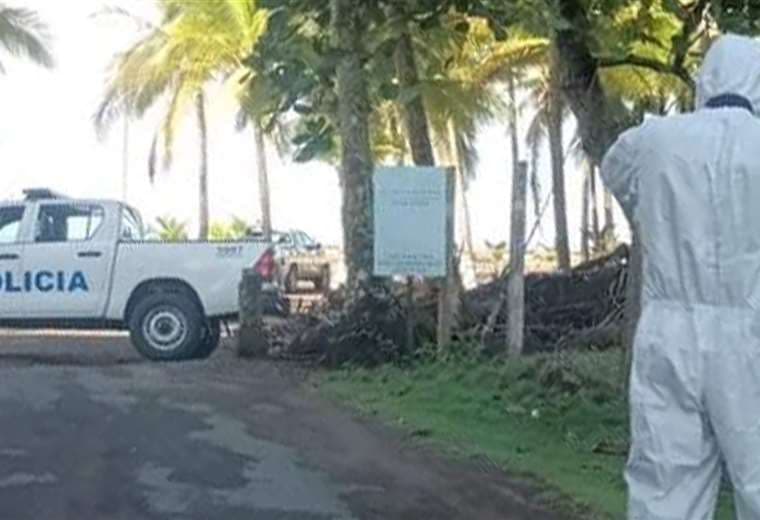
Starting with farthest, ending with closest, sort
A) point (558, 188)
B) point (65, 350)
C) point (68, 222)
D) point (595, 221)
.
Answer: point (595, 221) < point (558, 188) < point (65, 350) < point (68, 222)

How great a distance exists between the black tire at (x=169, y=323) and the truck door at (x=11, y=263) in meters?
1.28

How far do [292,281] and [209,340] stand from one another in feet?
17.3

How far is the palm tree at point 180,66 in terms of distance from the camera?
2788cm

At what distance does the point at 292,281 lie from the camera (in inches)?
868

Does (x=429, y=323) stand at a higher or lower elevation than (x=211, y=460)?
higher

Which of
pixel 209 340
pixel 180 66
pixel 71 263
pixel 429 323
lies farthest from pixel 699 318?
pixel 180 66

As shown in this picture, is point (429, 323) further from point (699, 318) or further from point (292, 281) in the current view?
point (699, 318)

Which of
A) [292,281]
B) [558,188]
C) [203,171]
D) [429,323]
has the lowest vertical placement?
[429,323]

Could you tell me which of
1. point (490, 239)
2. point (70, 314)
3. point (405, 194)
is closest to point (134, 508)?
point (405, 194)

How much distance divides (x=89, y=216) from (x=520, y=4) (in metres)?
8.59

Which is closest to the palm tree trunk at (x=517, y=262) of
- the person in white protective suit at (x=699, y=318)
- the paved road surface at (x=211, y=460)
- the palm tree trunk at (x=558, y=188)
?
the paved road surface at (x=211, y=460)

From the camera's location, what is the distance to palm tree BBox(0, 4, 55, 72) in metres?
29.2

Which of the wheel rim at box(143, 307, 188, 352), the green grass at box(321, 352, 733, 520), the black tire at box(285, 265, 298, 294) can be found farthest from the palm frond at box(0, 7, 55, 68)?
the green grass at box(321, 352, 733, 520)

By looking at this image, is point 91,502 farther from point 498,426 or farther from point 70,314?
point 70,314
